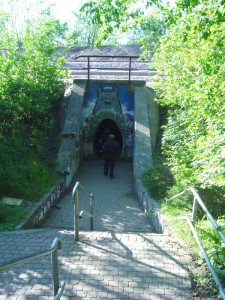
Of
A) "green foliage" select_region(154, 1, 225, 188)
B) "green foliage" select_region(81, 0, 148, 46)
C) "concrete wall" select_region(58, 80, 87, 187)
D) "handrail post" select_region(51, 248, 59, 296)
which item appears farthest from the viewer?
"concrete wall" select_region(58, 80, 87, 187)

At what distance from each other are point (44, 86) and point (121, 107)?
137 inches

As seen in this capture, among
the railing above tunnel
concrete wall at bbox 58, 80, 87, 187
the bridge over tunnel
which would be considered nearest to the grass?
concrete wall at bbox 58, 80, 87, 187

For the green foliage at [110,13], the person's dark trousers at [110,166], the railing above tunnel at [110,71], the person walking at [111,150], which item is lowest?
the person's dark trousers at [110,166]

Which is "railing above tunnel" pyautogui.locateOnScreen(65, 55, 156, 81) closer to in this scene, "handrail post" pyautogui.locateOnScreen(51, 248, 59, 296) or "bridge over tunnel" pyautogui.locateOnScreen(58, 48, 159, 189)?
"bridge over tunnel" pyautogui.locateOnScreen(58, 48, 159, 189)

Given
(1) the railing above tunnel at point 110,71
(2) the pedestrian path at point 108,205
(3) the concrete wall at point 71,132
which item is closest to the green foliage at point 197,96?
(2) the pedestrian path at point 108,205

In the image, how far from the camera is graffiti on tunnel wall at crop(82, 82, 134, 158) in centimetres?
1270

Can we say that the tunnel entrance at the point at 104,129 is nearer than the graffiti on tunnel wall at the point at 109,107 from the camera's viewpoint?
No

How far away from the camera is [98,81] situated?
12758 mm

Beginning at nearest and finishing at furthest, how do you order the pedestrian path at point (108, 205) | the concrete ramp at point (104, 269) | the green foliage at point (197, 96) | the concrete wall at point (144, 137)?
the concrete ramp at point (104, 269)
the green foliage at point (197, 96)
the pedestrian path at point (108, 205)
the concrete wall at point (144, 137)

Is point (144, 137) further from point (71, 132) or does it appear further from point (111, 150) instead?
point (71, 132)

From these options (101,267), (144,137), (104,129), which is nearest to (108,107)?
(104,129)

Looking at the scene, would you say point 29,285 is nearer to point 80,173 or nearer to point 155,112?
point 80,173

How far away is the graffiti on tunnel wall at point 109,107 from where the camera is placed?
1270 centimetres

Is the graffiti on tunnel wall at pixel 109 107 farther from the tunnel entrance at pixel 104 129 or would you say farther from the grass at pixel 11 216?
the grass at pixel 11 216
